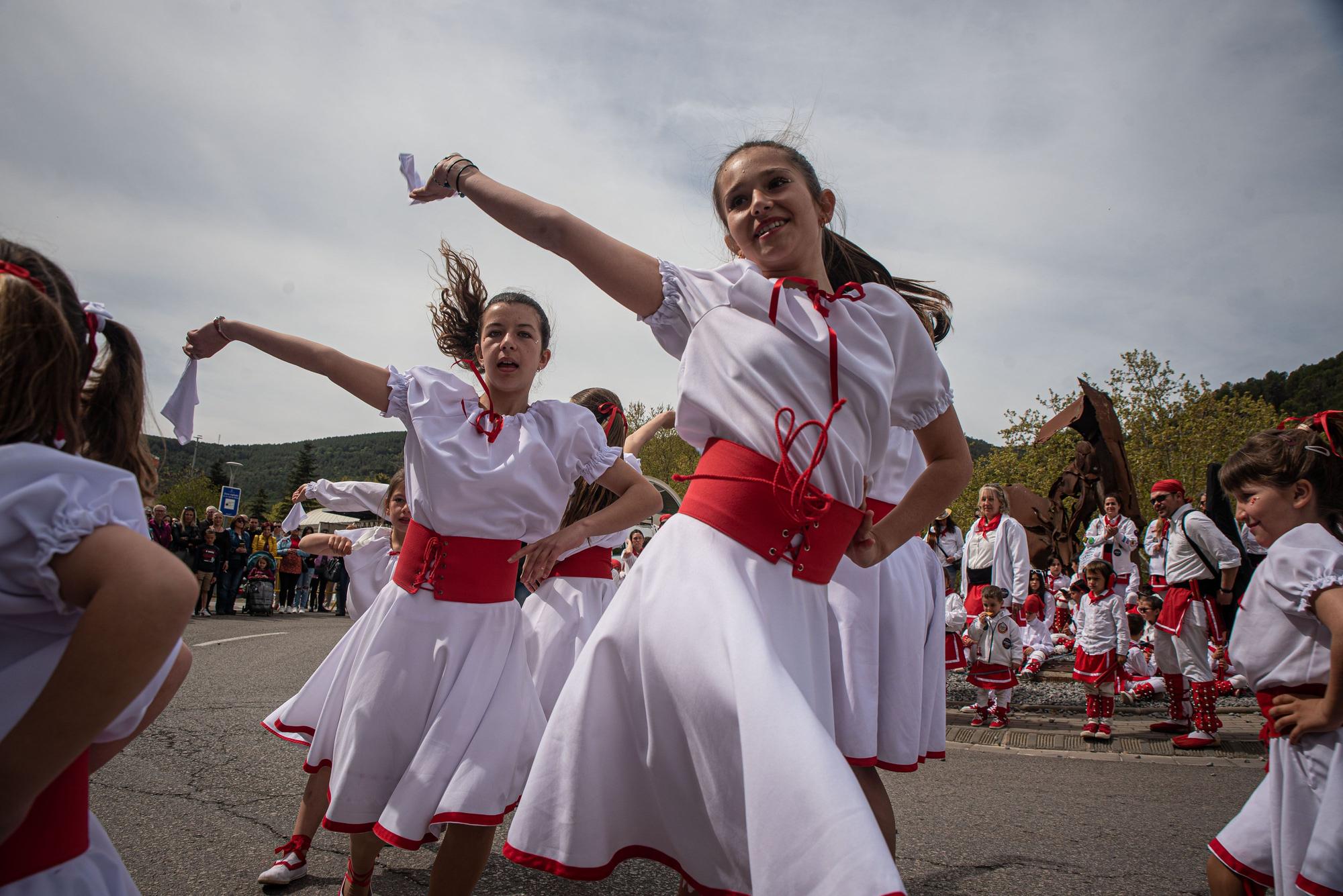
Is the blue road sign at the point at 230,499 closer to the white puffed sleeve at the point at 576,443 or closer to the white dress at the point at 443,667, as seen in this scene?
the white dress at the point at 443,667

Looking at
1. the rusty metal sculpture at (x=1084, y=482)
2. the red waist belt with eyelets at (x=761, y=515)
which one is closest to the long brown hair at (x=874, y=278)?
the red waist belt with eyelets at (x=761, y=515)

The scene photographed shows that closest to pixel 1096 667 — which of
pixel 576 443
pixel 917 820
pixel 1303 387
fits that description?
pixel 917 820

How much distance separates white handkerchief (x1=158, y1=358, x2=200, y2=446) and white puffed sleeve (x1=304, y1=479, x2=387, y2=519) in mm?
1769

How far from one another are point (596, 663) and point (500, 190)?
105 cm

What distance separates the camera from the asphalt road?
3.28 meters

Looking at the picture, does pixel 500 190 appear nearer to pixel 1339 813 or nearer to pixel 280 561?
pixel 1339 813

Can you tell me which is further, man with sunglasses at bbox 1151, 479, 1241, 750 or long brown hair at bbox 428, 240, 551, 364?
man with sunglasses at bbox 1151, 479, 1241, 750

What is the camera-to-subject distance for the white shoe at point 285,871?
3.04 meters

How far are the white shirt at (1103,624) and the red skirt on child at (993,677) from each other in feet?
2.68

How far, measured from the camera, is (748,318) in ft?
6.24

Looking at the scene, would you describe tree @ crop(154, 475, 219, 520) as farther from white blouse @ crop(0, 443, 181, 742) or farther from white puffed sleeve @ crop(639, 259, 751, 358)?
white blouse @ crop(0, 443, 181, 742)

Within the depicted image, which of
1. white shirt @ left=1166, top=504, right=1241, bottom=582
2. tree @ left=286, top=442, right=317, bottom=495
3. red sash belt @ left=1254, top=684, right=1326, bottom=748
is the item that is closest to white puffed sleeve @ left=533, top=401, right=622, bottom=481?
red sash belt @ left=1254, top=684, right=1326, bottom=748

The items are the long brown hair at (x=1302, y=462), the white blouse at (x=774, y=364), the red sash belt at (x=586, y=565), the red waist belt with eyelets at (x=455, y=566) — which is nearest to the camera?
the white blouse at (x=774, y=364)

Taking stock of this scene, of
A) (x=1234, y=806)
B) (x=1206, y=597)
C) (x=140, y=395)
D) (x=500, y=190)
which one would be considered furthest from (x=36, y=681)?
(x=1206, y=597)
